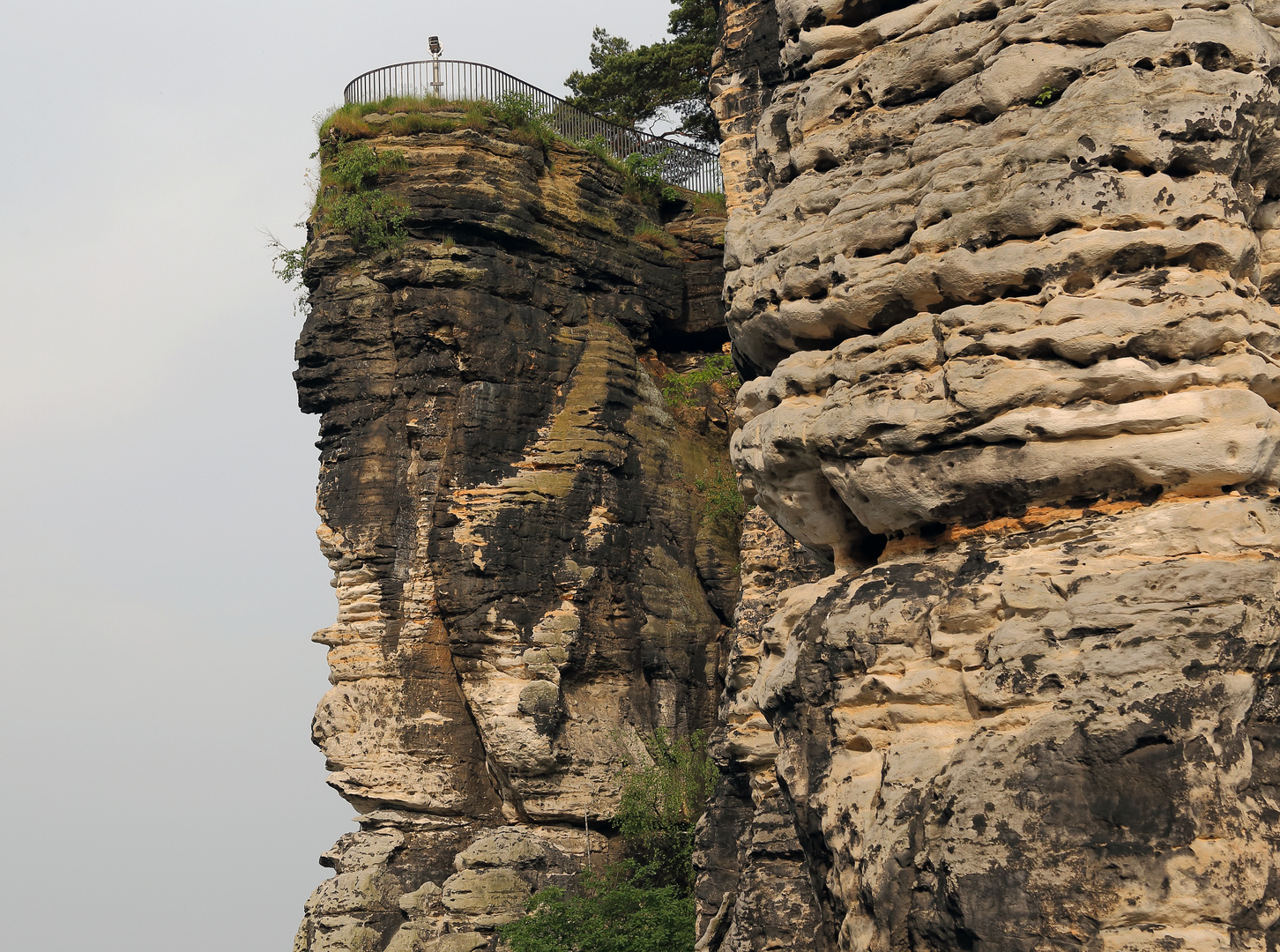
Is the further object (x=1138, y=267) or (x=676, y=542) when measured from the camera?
(x=676, y=542)

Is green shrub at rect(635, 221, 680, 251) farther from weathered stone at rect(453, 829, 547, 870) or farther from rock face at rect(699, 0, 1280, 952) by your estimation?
rock face at rect(699, 0, 1280, 952)

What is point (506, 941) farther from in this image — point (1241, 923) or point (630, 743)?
point (1241, 923)

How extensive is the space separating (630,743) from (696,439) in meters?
5.53

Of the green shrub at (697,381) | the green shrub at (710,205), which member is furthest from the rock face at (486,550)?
the green shrub at (710,205)

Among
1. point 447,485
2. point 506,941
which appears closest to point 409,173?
point 447,485

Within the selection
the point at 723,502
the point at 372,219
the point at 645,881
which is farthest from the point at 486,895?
the point at 372,219

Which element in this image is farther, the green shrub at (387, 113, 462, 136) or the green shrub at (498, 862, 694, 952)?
the green shrub at (387, 113, 462, 136)

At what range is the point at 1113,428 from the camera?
5625 millimetres

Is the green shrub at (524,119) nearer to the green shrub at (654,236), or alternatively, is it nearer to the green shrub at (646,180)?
the green shrub at (646,180)

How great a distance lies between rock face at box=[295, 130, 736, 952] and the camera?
1933 cm

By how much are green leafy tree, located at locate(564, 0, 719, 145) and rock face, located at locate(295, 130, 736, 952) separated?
6.09m

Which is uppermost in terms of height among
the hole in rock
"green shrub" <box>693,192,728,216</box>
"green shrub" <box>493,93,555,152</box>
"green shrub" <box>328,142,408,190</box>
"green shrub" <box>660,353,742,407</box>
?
"green shrub" <box>493,93,555,152</box>

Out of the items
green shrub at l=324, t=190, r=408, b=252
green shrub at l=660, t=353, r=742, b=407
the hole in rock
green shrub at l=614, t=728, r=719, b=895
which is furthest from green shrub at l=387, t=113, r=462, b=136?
the hole in rock

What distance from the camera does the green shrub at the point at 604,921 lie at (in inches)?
700
